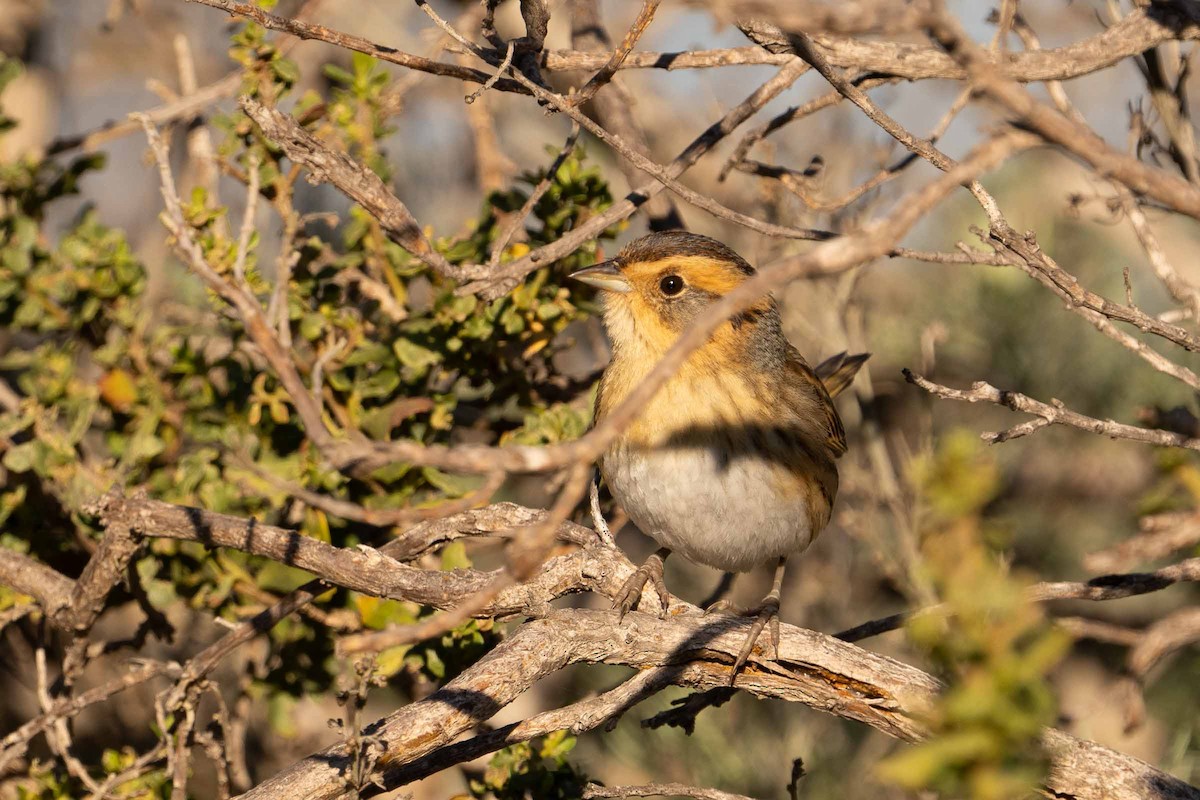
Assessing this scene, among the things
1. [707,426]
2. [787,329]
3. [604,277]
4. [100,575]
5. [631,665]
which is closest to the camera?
[631,665]

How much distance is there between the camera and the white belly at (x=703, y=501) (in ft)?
12.3

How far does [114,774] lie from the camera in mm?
3637

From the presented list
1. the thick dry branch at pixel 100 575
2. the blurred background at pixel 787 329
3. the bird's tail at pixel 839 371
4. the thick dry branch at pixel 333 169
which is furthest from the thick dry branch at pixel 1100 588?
the thick dry branch at pixel 100 575

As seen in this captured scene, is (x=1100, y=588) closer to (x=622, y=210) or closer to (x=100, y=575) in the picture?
(x=622, y=210)

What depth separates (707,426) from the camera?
12.6 ft

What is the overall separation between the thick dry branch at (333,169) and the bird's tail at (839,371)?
7.43 ft

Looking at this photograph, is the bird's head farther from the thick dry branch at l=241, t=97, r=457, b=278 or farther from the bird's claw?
the bird's claw

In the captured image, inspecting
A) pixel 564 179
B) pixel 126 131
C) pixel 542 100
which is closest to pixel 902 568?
pixel 564 179

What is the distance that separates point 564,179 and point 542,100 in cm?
88

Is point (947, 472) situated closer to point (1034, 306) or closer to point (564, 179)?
point (564, 179)

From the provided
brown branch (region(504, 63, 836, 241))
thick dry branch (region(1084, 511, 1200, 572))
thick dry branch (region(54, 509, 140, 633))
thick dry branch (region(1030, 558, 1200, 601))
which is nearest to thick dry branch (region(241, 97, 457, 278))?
brown branch (region(504, 63, 836, 241))

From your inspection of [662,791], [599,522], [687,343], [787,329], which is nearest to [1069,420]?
[662,791]

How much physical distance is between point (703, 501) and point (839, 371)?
4.59 ft

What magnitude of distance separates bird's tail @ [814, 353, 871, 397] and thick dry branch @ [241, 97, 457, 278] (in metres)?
2.26
